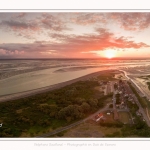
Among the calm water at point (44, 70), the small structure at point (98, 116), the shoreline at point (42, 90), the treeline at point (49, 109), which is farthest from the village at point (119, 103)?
the calm water at point (44, 70)

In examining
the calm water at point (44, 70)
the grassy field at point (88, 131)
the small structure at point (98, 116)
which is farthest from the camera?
the calm water at point (44, 70)

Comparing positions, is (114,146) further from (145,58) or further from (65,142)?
(145,58)

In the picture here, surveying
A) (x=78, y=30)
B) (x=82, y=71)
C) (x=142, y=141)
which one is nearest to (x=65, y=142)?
(x=142, y=141)

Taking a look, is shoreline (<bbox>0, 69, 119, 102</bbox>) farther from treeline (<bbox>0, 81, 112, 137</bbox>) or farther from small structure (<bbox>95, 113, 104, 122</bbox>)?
small structure (<bbox>95, 113, 104, 122</bbox>)

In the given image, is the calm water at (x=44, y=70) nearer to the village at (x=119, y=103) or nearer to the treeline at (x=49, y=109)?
the treeline at (x=49, y=109)

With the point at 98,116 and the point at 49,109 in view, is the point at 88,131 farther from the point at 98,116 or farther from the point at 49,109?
the point at 49,109

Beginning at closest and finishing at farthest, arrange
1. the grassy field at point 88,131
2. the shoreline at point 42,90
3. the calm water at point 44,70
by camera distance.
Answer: the grassy field at point 88,131
the shoreline at point 42,90
the calm water at point 44,70
